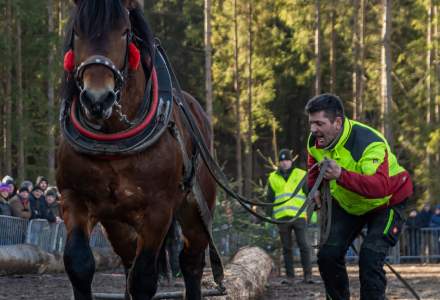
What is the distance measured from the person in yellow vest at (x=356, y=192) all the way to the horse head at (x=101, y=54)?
5.10 feet

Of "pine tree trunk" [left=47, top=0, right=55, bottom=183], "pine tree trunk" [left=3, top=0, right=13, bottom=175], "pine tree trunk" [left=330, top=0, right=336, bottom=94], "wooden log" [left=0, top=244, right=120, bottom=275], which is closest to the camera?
"wooden log" [left=0, top=244, right=120, bottom=275]

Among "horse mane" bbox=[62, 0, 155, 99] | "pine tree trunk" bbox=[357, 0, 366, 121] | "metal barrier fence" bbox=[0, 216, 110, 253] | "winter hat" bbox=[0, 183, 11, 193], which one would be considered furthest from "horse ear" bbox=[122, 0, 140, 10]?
"pine tree trunk" bbox=[357, 0, 366, 121]

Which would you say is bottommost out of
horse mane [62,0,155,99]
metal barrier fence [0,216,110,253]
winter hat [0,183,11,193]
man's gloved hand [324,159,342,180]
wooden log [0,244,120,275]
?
wooden log [0,244,120,275]

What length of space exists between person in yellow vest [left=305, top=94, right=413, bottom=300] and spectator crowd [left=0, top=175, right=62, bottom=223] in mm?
9373

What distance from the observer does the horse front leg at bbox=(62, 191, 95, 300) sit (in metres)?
6.73

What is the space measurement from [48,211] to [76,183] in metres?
10.8

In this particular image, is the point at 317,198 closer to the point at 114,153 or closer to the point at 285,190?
the point at 114,153

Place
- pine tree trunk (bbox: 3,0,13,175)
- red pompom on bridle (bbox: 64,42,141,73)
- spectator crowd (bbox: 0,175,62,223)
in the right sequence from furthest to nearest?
pine tree trunk (bbox: 3,0,13,175) → spectator crowd (bbox: 0,175,62,223) → red pompom on bridle (bbox: 64,42,141,73)

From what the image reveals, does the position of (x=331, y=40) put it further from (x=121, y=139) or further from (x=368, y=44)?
(x=121, y=139)

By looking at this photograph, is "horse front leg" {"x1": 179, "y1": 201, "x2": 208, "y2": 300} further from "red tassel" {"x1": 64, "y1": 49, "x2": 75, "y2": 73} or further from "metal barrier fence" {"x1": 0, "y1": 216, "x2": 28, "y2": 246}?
"metal barrier fence" {"x1": 0, "y1": 216, "x2": 28, "y2": 246}

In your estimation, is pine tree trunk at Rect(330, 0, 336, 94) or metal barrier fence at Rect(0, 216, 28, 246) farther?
pine tree trunk at Rect(330, 0, 336, 94)

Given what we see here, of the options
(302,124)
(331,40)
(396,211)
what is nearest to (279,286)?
(396,211)

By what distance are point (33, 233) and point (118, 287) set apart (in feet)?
11.1

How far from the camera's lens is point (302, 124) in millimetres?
45219
